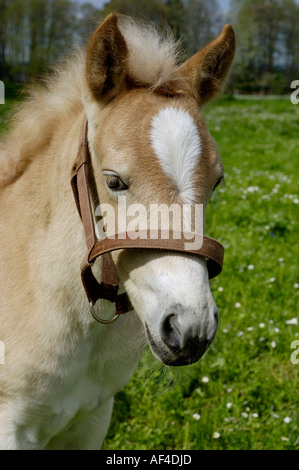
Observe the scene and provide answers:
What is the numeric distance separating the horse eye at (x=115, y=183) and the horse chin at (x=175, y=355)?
53 cm

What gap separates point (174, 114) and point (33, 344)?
4.13 ft

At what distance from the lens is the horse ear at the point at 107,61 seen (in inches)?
72.5

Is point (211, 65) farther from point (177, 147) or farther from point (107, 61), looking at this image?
point (177, 147)

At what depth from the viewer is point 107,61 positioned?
1.93 meters

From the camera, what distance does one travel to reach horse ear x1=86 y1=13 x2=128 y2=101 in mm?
1841

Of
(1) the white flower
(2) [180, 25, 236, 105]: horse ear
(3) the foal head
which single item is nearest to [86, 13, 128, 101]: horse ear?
(3) the foal head

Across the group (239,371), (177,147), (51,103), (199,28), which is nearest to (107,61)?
(177,147)

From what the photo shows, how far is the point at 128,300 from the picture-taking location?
212 centimetres

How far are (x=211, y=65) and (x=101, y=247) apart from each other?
981 mm

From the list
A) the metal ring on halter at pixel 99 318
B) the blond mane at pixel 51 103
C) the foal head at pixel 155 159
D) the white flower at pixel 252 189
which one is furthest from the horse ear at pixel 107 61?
the white flower at pixel 252 189

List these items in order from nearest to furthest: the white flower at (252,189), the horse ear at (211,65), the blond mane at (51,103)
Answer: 1. the horse ear at (211,65)
2. the blond mane at (51,103)
3. the white flower at (252,189)

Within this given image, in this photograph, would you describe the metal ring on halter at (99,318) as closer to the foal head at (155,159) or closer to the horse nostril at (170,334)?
the foal head at (155,159)

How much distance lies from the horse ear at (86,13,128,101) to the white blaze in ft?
0.91

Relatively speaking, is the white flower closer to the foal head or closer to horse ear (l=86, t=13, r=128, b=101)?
the foal head
